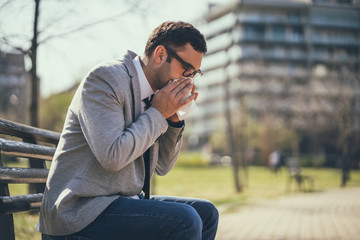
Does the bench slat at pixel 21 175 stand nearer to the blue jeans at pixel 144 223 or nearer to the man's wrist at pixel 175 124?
the blue jeans at pixel 144 223

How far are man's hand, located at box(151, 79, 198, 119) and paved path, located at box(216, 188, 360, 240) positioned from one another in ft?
12.5

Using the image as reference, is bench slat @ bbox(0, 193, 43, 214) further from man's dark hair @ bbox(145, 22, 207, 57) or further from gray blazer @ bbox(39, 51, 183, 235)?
man's dark hair @ bbox(145, 22, 207, 57)

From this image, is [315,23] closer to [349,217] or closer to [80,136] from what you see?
[349,217]

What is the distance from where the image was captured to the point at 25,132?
2.27 metres

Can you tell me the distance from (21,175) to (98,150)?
1.95 feet

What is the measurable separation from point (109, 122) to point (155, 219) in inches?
18.1

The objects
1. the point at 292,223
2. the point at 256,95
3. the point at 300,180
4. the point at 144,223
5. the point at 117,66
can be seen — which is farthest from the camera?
the point at 256,95

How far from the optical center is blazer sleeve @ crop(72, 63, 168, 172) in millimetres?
1747

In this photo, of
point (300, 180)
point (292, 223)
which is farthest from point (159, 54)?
point (300, 180)

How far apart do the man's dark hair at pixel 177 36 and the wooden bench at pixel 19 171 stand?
2.65 feet

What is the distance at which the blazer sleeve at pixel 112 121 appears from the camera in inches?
68.8

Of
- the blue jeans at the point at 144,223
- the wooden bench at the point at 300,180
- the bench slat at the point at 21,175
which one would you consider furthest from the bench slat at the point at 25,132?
the wooden bench at the point at 300,180

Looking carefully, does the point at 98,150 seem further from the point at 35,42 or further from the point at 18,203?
the point at 35,42

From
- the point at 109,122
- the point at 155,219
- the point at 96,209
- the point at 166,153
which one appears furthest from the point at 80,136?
the point at 166,153
